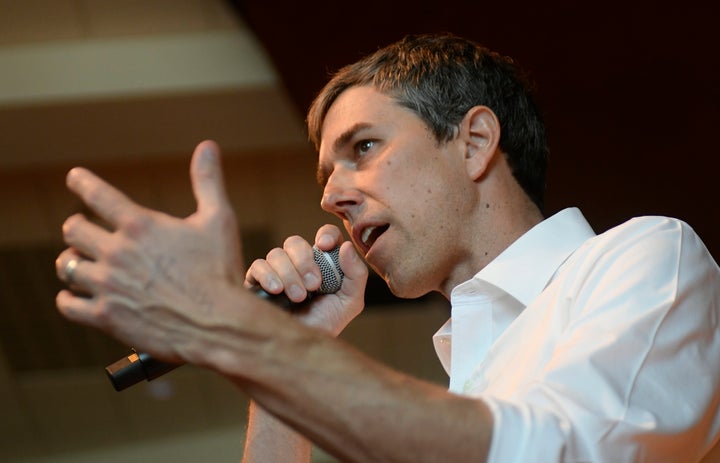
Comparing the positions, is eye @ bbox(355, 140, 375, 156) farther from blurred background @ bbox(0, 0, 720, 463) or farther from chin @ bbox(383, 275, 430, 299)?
blurred background @ bbox(0, 0, 720, 463)

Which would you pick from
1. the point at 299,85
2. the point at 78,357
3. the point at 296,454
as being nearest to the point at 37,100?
the point at 299,85

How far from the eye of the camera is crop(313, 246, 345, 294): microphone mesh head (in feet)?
5.53

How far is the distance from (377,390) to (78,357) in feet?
16.4

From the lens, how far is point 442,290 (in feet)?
5.56

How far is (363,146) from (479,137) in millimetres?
220

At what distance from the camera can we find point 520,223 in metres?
1.72

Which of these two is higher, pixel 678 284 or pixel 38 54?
pixel 38 54

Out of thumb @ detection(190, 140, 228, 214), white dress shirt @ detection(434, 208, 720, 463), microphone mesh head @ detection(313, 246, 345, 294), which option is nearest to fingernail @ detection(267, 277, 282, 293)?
microphone mesh head @ detection(313, 246, 345, 294)

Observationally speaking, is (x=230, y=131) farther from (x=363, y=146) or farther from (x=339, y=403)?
(x=339, y=403)

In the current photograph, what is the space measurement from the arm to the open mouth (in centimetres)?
74

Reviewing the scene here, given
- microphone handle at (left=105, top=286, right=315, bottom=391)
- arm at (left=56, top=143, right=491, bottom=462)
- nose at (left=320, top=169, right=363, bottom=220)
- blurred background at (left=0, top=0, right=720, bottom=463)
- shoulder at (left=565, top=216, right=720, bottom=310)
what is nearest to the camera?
arm at (left=56, top=143, right=491, bottom=462)

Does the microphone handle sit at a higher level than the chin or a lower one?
higher

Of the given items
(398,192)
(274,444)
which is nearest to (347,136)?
(398,192)

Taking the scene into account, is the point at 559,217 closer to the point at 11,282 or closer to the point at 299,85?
the point at 299,85
